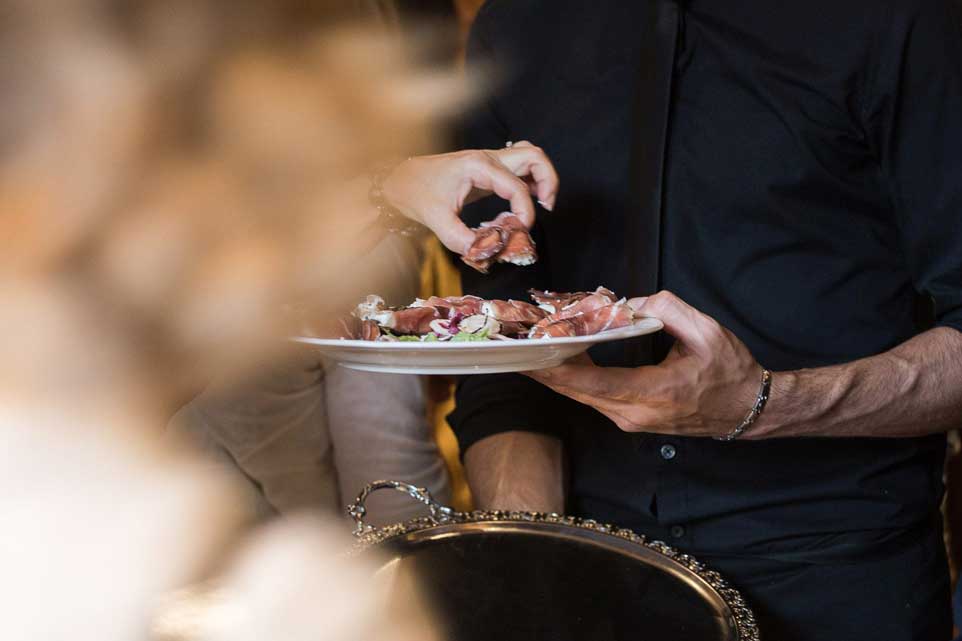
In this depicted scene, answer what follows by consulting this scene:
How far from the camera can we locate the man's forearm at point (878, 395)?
42.3 inches

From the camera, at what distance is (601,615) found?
0.79 meters

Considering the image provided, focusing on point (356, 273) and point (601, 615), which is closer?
point (601, 615)

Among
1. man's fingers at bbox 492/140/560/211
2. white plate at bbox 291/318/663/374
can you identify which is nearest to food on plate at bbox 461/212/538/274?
man's fingers at bbox 492/140/560/211

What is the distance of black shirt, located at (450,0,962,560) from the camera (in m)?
1.18

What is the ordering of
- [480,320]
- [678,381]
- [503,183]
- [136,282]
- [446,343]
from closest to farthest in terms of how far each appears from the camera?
1. [136,282]
2. [446,343]
3. [480,320]
4. [678,381]
5. [503,183]

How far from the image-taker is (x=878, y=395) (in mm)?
1127

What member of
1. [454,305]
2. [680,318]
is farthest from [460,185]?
[680,318]

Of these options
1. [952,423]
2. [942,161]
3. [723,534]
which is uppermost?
[942,161]

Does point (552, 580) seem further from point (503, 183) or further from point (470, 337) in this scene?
point (503, 183)

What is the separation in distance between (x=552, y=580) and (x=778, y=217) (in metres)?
0.66

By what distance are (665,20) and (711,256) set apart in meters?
0.36

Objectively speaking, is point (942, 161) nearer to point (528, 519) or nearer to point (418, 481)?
point (528, 519)

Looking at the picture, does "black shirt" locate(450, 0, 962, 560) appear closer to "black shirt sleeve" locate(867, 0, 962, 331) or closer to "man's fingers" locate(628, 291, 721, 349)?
"black shirt sleeve" locate(867, 0, 962, 331)

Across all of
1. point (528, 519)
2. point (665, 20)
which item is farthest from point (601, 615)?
point (665, 20)
